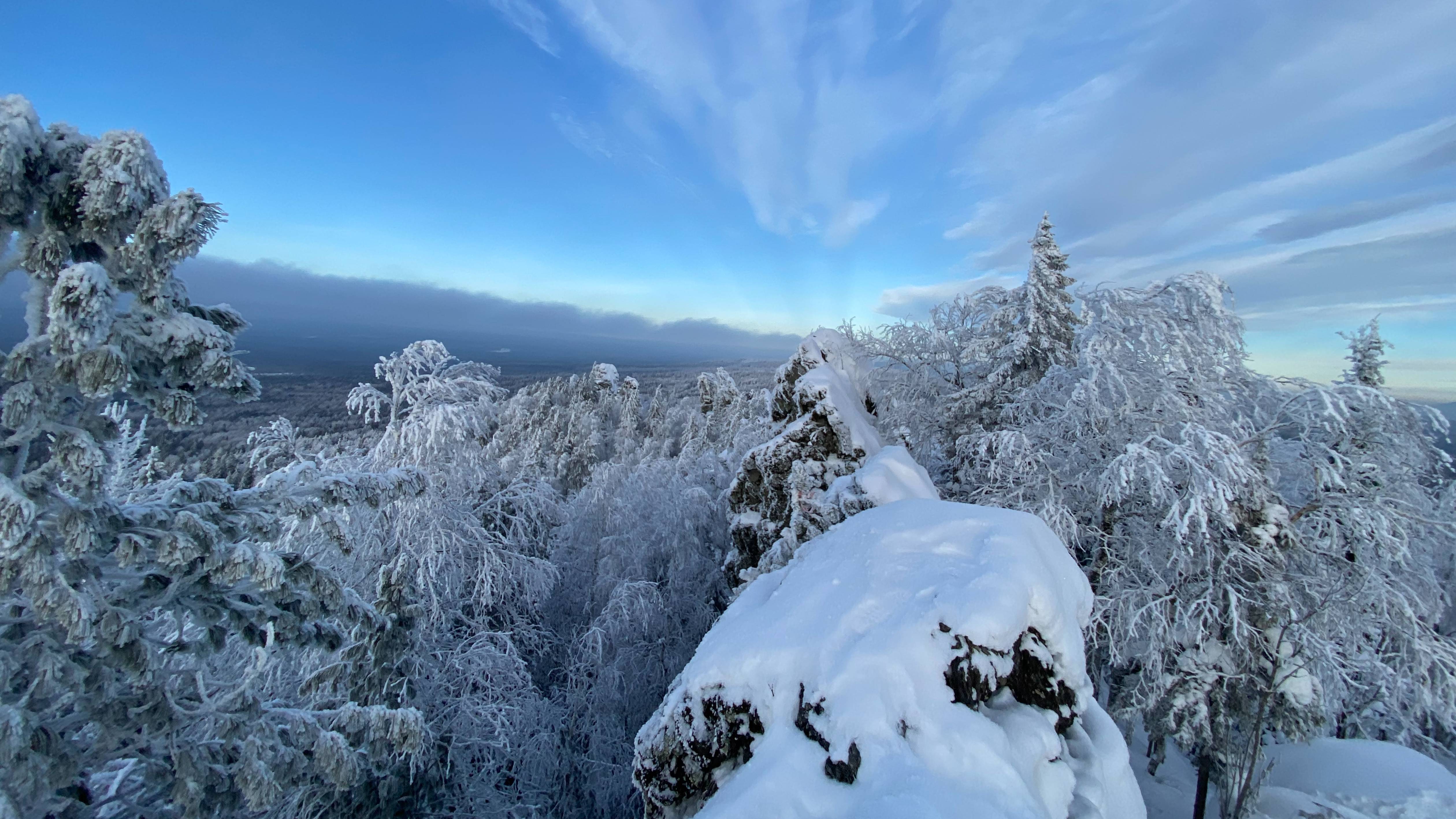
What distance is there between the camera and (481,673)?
27.9 ft

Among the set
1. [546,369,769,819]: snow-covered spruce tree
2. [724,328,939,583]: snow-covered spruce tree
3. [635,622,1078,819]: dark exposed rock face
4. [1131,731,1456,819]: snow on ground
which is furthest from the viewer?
[546,369,769,819]: snow-covered spruce tree

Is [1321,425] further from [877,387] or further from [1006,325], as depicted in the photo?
[877,387]

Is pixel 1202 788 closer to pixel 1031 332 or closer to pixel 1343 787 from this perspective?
pixel 1343 787

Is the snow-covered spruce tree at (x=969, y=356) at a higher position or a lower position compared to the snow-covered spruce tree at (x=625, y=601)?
higher

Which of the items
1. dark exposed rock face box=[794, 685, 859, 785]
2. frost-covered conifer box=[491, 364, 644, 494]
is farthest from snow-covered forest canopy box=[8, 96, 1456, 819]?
frost-covered conifer box=[491, 364, 644, 494]

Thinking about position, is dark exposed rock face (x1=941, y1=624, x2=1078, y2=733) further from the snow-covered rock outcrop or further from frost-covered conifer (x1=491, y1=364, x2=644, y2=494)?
frost-covered conifer (x1=491, y1=364, x2=644, y2=494)

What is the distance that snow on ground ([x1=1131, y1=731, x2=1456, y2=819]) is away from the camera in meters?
7.23

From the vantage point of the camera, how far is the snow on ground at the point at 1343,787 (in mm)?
7234

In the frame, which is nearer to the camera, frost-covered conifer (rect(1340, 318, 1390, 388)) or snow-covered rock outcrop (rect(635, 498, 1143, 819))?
snow-covered rock outcrop (rect(635, 498, 1143, 819))

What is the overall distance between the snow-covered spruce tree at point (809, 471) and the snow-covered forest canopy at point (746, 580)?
77 mm

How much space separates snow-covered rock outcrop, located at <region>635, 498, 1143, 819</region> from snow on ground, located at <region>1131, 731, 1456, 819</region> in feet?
19.9

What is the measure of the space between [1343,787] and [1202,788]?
6.34ft

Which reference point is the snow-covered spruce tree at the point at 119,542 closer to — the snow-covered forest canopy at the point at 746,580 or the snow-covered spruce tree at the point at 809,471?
the snow-covered forest canopy at the point at 746,580

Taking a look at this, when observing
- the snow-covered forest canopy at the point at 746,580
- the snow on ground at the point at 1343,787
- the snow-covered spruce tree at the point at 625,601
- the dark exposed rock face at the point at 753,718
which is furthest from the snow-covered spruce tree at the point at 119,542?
the snow on ground at the point at 1343,787
